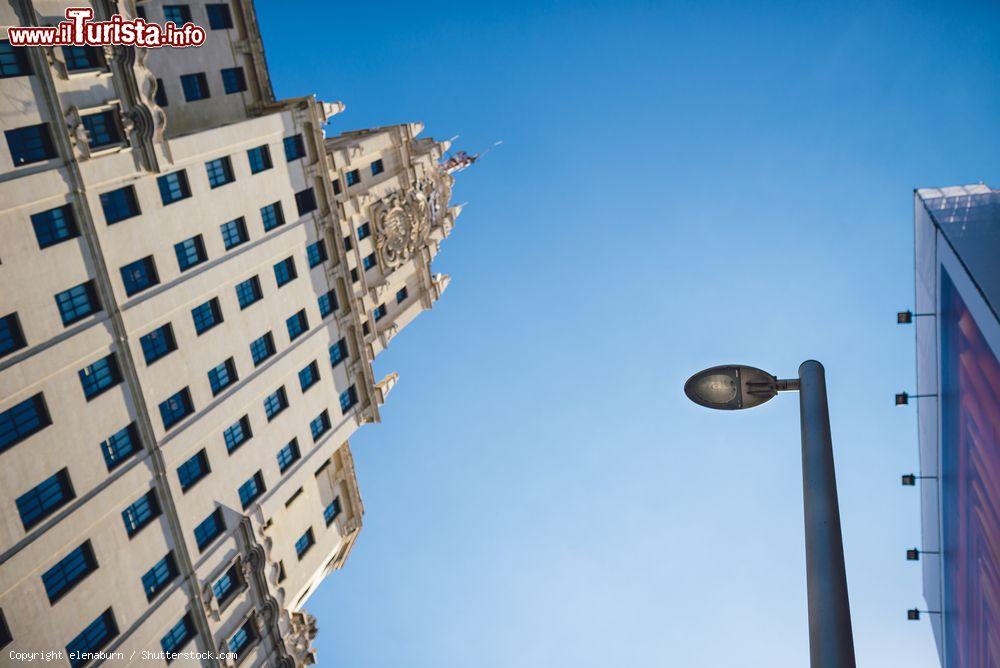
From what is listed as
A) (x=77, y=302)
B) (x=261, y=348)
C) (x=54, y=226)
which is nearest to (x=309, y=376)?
(x=261, y=348)

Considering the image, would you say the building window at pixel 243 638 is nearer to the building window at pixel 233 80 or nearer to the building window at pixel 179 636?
the building window at pixel 179 636

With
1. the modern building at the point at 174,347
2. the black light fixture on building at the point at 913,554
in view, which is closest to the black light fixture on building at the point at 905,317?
the black light fixture on building at the point at 913,554

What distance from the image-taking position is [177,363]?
128ft

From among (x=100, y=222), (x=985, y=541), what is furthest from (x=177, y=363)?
(x=985, y=541)

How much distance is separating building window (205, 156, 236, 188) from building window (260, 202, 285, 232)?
3.15 metres

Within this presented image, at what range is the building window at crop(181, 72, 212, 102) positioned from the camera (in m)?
43.1

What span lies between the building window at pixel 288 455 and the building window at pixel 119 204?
16.5 meters

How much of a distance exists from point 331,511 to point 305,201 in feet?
69.0

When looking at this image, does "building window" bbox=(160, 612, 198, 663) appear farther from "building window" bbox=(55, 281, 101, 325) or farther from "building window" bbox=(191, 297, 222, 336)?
"building window" bbox=(55, 281, 101, 325)

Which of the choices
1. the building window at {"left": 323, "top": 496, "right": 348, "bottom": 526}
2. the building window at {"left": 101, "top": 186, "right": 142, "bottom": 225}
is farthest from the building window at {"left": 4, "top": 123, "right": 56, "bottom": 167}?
the building window at {"left": 323, "top": 496, "right": 348, "bottom": 526}

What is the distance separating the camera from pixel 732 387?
31.6 feet

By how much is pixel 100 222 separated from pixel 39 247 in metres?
3.19

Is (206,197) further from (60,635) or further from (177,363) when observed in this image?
(60,635)

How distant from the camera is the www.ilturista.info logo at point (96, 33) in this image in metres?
32.1
